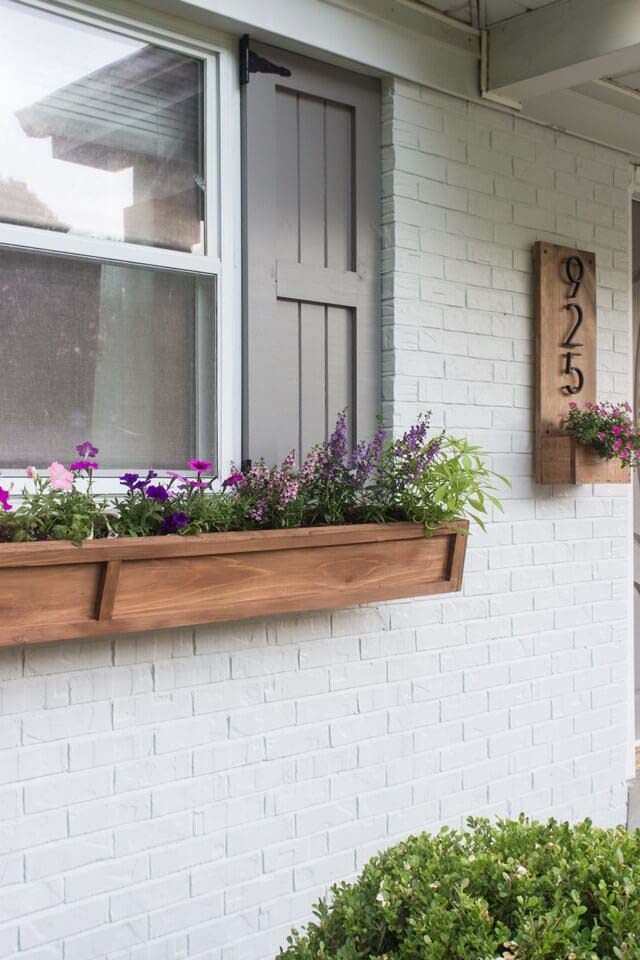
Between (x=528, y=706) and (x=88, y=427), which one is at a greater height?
(x=88, y=427)

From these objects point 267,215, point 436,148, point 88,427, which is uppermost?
point 436,148

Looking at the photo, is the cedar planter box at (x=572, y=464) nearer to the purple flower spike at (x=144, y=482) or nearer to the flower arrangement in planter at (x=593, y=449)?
the flower arrangement in planter at (x=593, y=449)

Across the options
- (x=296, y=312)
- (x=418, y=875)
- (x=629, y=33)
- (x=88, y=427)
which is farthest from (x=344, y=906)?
(x=629, y=33)

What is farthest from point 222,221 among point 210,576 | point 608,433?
point 608,433

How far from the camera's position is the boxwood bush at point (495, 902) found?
1496 millimetres

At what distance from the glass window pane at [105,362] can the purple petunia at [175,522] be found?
0.90 ft


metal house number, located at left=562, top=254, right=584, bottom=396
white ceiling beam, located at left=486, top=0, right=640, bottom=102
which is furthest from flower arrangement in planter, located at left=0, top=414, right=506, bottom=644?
white ceiling beam, located at left=486, top=0, right=640, bottom=102

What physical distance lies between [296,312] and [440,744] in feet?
4.43

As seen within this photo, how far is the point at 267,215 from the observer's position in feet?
8.89

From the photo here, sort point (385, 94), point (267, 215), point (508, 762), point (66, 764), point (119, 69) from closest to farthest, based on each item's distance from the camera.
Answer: point (66, 764), point (119, 69), point (267, 215), point (385, 94), point (508, 762)

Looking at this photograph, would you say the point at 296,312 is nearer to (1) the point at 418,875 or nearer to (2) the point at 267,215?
(2) the point at 267,215

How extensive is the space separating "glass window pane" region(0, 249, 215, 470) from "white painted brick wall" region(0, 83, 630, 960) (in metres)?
0.48

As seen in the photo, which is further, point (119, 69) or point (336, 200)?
point (336, 200)

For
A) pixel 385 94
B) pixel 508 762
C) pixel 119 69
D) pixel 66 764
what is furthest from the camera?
pixel 508 762
